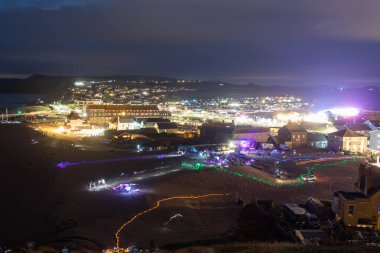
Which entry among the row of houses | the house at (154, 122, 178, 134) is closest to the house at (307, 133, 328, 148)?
the row of houses

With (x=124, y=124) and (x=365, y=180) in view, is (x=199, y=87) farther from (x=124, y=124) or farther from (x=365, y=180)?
(x=365, y=180)

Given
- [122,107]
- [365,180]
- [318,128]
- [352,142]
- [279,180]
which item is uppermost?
[122,107]

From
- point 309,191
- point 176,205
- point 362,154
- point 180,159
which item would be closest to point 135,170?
point 180,159

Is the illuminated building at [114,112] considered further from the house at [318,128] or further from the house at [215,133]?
the house at [318,128]

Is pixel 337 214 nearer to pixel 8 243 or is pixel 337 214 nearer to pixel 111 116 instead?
pixel 8 243

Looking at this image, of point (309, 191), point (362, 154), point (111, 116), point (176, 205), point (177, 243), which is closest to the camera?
point (177, 243)

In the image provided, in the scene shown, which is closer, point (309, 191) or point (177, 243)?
point (177, 243)

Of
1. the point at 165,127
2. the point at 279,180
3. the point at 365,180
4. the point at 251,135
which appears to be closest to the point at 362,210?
the point at 365,180

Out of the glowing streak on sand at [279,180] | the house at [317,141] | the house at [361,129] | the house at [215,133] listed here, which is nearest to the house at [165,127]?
the house at [215,133]
